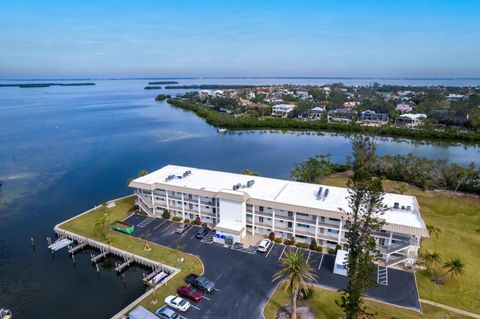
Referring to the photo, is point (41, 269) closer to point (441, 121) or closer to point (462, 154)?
point (462, 154)

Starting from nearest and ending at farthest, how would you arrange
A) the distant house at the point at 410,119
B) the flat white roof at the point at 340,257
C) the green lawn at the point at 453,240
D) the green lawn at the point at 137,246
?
the green lawn at the point at 453,240 → the green lawn at the point at 137,246 → the flat white roof at the point at 340,257 → the distant house at the point at 410,119

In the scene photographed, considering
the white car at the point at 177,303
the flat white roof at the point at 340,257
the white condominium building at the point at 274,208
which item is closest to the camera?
the white car at the point at 177,303

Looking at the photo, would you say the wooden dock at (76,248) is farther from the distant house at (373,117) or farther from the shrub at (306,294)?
the distant house at (373,117)

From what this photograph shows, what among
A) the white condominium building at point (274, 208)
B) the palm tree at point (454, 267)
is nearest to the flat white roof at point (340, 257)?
the white condominium building at point (274, 208)

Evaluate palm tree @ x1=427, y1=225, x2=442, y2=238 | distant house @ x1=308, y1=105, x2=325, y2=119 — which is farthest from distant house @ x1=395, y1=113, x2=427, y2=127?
palm tree @ x1=427, y1=225, x2=442, y2=238

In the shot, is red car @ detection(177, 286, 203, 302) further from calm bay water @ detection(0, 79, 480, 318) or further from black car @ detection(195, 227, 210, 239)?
black car @ detection(195, 227, 210, 239)

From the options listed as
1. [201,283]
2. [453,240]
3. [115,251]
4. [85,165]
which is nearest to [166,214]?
[115,251]
